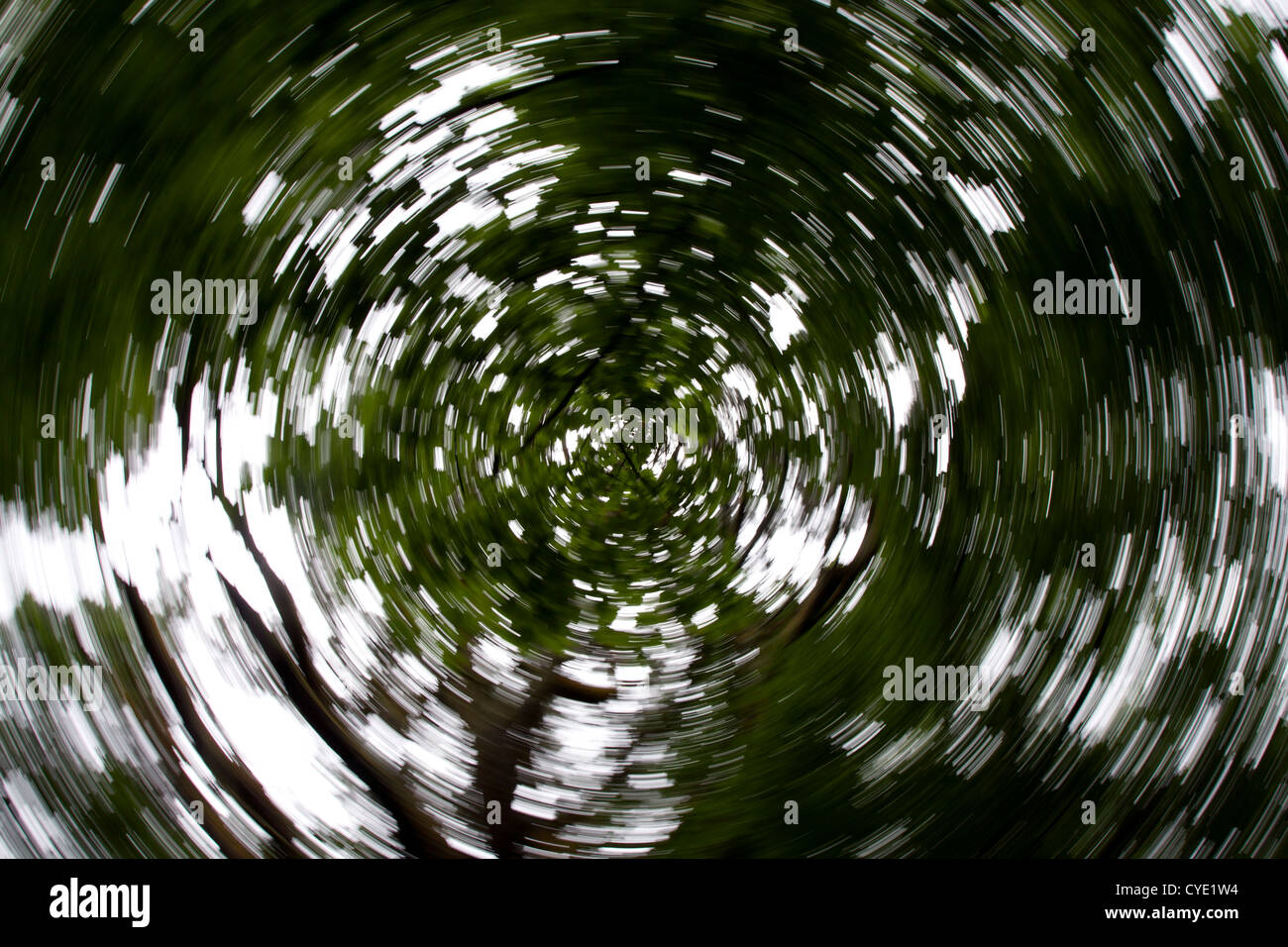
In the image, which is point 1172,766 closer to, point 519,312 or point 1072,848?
point 1072,848

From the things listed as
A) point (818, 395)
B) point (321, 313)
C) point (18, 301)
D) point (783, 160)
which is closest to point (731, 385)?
point (818, 395)

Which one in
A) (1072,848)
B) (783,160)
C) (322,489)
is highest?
(783,160)

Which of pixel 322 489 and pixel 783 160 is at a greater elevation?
pixel 783 160

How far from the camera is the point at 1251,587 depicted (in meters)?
0.57

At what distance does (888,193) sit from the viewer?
57cm

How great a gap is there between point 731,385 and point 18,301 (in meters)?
0.62

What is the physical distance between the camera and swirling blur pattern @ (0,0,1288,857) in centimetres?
56

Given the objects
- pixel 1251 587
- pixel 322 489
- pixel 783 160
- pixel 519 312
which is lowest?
pixel 1251 587

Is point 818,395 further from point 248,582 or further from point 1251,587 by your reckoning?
point 248,582

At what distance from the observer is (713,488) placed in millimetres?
604

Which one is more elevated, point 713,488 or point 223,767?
point 713,488

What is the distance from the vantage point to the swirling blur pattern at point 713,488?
560mm
